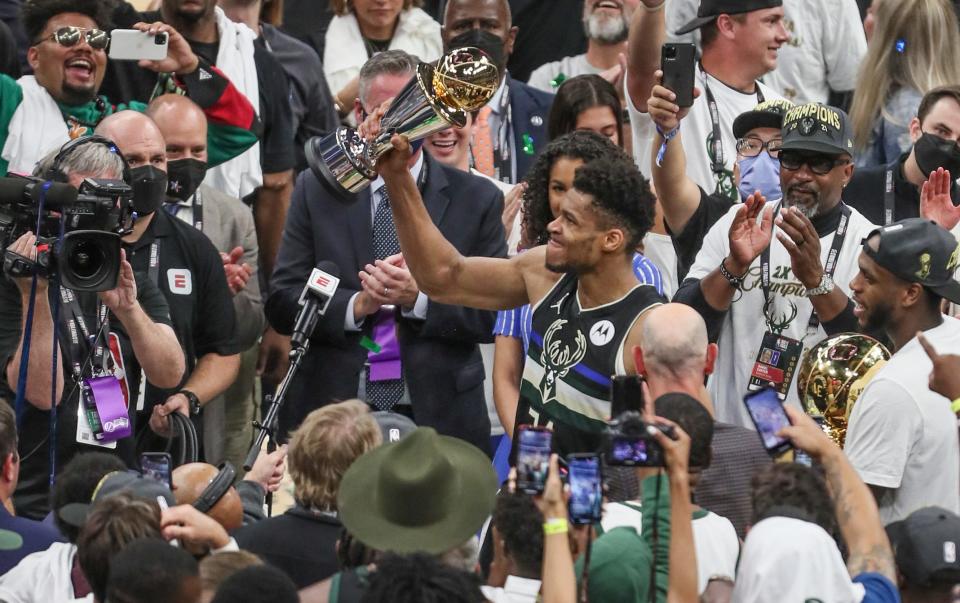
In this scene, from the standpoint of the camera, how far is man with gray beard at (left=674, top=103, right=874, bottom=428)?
584cm

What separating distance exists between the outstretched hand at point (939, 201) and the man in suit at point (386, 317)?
1659 millimetres

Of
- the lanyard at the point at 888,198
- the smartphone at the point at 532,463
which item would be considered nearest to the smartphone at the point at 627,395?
the smartphone at the point at 532,463

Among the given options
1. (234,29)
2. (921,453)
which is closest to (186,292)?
(234,29)

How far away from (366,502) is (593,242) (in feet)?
4.92

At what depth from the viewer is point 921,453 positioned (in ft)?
16.3

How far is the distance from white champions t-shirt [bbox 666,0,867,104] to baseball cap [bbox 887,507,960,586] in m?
4.23

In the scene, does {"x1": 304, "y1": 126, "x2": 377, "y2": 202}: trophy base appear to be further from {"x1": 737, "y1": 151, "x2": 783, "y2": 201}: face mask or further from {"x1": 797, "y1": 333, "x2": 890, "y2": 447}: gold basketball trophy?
{"x1": 737, "y1": 151, "x2": 783, "y2": 201}: face mask

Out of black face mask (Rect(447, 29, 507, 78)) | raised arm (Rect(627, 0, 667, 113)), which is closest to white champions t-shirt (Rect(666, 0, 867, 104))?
black face mask (Rect(447, 29, 507, 78))

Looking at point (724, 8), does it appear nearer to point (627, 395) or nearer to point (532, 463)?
point (627, 395)

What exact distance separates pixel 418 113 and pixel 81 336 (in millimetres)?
1713

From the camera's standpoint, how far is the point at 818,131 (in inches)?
238

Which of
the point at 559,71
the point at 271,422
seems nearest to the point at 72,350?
the point at 271,422

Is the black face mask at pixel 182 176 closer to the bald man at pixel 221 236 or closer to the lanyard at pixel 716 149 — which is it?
the bald man at pixel 221 236

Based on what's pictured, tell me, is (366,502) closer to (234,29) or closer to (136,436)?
(136,436)
